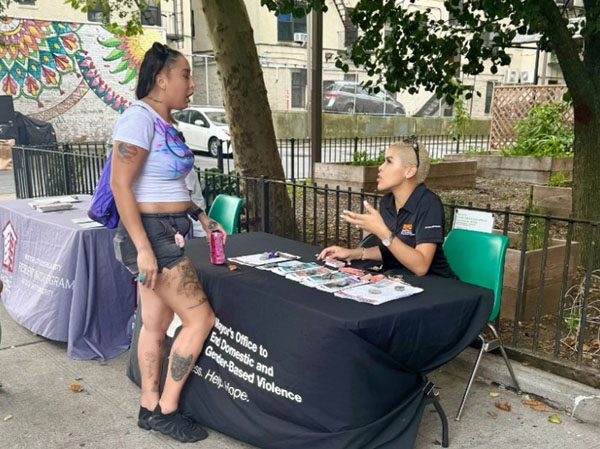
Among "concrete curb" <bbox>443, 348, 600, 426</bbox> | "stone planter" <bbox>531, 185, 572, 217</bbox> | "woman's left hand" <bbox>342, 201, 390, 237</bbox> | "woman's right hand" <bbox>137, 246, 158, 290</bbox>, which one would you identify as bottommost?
"concrete curb" <bbox>443, 348, 600, 426</bbox>

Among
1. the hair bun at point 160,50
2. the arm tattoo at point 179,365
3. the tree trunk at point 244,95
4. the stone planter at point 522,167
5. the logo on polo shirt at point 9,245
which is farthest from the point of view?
the stone planter at point 522,167

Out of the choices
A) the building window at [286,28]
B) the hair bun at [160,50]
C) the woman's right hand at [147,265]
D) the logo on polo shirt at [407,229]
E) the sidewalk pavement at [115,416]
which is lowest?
the sidewalk pavement at [115,416]

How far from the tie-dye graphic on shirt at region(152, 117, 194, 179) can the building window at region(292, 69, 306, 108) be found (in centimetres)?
2722

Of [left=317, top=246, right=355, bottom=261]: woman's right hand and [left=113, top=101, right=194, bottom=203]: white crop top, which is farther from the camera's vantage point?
[left=317, top=246, right=355, bottom=261]: woman's right hand

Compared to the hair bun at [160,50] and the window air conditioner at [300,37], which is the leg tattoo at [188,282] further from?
the window air conditioner at [300,37]

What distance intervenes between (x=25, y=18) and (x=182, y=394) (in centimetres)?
2374

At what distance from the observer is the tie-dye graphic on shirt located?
9.37 ft

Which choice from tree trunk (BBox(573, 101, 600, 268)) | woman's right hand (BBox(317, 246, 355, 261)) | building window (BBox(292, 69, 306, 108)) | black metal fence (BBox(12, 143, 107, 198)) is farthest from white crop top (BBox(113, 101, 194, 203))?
building window (BBox(292, 69, 306, 108))

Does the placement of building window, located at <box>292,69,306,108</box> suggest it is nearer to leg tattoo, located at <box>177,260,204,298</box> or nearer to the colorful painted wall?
the colorful painted wall

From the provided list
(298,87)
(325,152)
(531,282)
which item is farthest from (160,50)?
(298,87)

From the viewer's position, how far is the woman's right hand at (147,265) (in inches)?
111

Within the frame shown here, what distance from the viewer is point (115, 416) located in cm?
347

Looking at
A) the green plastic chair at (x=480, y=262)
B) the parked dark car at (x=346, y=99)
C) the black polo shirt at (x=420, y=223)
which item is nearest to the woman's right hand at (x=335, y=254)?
the black polo shirt at (x=420, y=223)

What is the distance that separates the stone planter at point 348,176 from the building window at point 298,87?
2013cm
